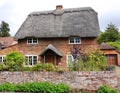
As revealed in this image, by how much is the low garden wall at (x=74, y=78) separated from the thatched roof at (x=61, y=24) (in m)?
18.1

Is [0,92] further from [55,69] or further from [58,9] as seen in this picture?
[58,9]

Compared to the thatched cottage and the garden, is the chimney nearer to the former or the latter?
the thatched cottage

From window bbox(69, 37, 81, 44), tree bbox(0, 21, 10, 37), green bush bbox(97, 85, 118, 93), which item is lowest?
green bush bbox(97, 85, 118, 93)

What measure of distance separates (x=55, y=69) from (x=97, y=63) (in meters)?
2.92

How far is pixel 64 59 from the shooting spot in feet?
123

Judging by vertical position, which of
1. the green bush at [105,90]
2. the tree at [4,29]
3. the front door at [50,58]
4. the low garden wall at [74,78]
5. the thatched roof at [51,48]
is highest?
the tree at [4,29]

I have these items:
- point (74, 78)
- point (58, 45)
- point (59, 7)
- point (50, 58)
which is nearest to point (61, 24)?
point (58, 45)

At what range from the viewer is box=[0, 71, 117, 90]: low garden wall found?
17859mm

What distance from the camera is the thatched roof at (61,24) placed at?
121 feet

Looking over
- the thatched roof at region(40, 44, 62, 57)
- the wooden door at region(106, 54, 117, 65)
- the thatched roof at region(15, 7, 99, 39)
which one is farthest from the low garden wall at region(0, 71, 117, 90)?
the wooden door at region(106, 54, 117, 65)

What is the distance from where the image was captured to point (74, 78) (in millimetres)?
18234

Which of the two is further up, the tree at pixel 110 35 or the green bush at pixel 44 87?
the tree at pixel 110 35

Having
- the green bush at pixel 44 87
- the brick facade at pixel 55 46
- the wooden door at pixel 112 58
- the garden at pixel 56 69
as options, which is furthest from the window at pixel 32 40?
the green bush at pixel 44 87

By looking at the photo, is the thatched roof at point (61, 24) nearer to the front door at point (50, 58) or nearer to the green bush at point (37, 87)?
the front door at point (50, 58)
